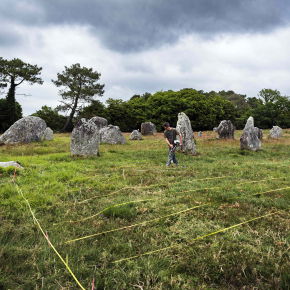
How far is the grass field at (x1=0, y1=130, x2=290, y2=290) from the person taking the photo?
89.0 inches

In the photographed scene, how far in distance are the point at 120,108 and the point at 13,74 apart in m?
20.9

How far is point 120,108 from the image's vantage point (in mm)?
45000

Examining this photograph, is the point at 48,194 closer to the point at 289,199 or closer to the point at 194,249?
the point at 194,249

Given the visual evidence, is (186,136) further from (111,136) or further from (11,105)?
(11,105)

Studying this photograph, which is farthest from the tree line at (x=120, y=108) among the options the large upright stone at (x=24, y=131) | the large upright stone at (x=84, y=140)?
the large upright stone at (x=84, y=140)

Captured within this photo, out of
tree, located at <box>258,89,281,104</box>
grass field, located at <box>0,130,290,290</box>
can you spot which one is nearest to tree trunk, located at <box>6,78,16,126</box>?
grass field, located at <box>0,130,290,290</box>

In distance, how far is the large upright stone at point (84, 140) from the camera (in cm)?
1025

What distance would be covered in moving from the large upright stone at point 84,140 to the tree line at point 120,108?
24.6 meters

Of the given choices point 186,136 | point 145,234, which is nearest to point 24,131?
point 186,136

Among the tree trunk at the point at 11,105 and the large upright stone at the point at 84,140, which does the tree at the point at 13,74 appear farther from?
the large upright stone at the point at 84,140

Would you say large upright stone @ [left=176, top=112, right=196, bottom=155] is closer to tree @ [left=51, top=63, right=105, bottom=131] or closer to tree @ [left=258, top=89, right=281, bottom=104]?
tree @ [left=51, top=63, right=105, bottom=131]

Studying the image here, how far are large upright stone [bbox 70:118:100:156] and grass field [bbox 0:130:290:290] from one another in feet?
15.0

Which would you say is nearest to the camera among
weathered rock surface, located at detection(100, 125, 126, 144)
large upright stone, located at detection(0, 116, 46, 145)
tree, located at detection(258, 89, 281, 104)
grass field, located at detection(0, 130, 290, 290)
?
grass field, located at detection(0, 130, 290, 290)

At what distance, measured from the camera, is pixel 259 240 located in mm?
2887
